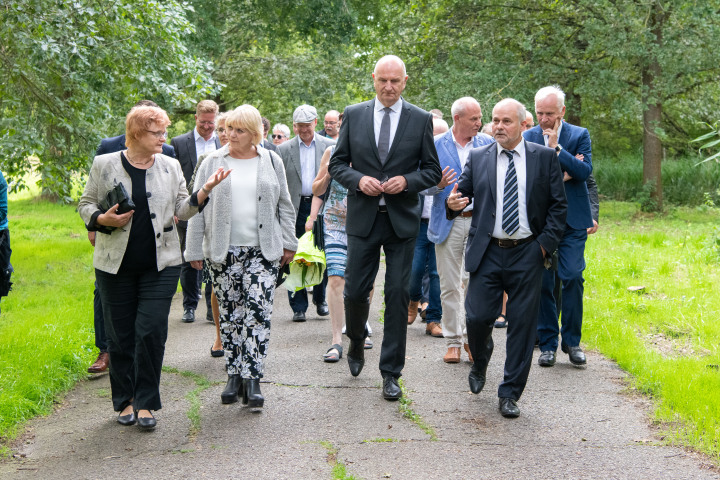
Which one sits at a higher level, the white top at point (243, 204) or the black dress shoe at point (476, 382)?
the white top at point (243, 204)

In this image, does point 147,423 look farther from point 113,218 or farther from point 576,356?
point 576,356

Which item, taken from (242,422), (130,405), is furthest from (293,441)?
(130,405)

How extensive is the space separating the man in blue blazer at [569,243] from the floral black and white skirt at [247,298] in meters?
2.58

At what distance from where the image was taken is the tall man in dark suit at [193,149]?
9062 millimetres

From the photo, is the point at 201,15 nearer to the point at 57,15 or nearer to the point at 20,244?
the point at 20,244

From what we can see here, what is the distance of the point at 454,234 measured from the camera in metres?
7.83

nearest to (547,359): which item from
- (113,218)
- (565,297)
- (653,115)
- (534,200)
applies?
(565,297)

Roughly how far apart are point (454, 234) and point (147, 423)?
10.8 ft

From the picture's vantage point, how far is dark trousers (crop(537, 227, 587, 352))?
754cm

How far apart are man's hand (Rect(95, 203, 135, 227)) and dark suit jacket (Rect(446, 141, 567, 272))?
2.43m

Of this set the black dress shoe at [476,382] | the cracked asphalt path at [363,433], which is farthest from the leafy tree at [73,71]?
the black dress shoe at [476,382]

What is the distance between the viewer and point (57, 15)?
36.2ft

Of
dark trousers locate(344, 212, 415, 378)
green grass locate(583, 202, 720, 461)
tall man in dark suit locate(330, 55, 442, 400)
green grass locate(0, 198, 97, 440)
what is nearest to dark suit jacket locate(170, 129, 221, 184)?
green grass locate(0, 198, 97, 440)

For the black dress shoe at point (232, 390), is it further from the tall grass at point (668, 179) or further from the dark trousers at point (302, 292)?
the tall grass at point (668, 179)
